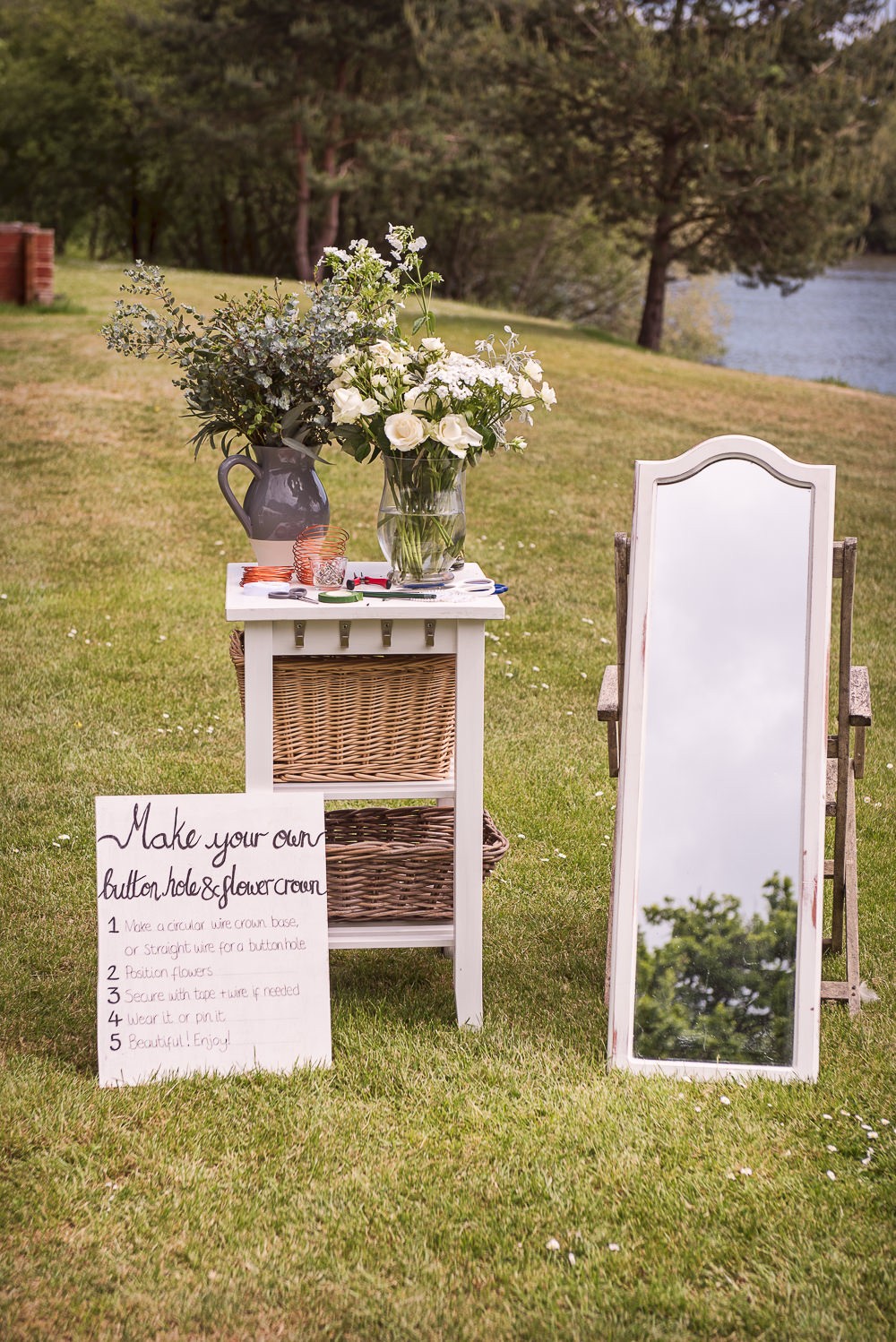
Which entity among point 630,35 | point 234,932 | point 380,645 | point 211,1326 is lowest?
point 211,1326

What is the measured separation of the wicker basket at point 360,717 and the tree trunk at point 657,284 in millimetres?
16244

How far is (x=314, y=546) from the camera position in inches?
112

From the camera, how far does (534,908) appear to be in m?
3.66

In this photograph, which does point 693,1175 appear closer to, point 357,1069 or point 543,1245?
point 543,1245

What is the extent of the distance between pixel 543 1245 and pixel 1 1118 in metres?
1.13

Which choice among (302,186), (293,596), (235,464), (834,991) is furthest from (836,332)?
(293,596)

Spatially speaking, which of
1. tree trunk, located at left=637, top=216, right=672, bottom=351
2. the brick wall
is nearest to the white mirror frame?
the brick wall

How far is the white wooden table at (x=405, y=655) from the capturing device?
8.85ft

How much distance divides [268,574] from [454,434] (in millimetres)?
554

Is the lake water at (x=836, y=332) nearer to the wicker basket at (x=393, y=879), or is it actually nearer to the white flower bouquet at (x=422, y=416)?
the white flower bouquet at (x=422, y=416)

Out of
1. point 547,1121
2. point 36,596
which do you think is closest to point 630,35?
point 36,596

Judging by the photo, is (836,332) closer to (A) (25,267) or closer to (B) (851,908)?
(A) (25,267)

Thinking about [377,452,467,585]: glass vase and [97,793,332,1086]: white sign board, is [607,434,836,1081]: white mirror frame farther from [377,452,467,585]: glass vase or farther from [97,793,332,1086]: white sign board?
[97,793,332,1086]: white sign board

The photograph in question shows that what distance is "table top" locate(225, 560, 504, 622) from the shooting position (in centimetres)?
265
